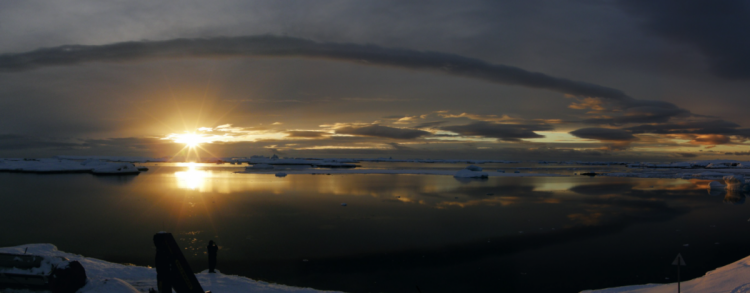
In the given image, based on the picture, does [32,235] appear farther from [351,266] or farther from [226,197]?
[351,266]

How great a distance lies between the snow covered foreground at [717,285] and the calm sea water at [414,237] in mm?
1007

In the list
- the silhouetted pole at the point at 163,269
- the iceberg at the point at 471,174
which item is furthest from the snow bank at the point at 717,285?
the iceberg at the point at 471,174

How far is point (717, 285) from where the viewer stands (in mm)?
6090

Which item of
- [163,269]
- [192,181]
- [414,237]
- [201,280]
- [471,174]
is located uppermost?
[471,174]

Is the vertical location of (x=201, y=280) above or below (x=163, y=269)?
below

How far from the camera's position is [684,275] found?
8320 mm

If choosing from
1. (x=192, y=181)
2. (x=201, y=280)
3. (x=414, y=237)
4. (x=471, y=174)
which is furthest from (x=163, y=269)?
(x=471, y=174)

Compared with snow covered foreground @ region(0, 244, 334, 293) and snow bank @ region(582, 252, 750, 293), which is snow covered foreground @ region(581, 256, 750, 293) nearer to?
snow bank @ region(582, 252, 750, 293)

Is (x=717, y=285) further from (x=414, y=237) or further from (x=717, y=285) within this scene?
(x=414, y=237)

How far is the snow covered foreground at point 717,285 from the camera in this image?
18.8ft

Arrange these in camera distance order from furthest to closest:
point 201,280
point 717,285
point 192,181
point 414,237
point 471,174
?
point 471,174 → point 192,181 → point 414,237 → point 201,280 → point 717,285

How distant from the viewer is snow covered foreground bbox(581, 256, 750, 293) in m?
5.73

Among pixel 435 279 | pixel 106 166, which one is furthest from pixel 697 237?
pixel 106 166

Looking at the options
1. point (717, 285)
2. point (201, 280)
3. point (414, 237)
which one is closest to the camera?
point (717, 285)
